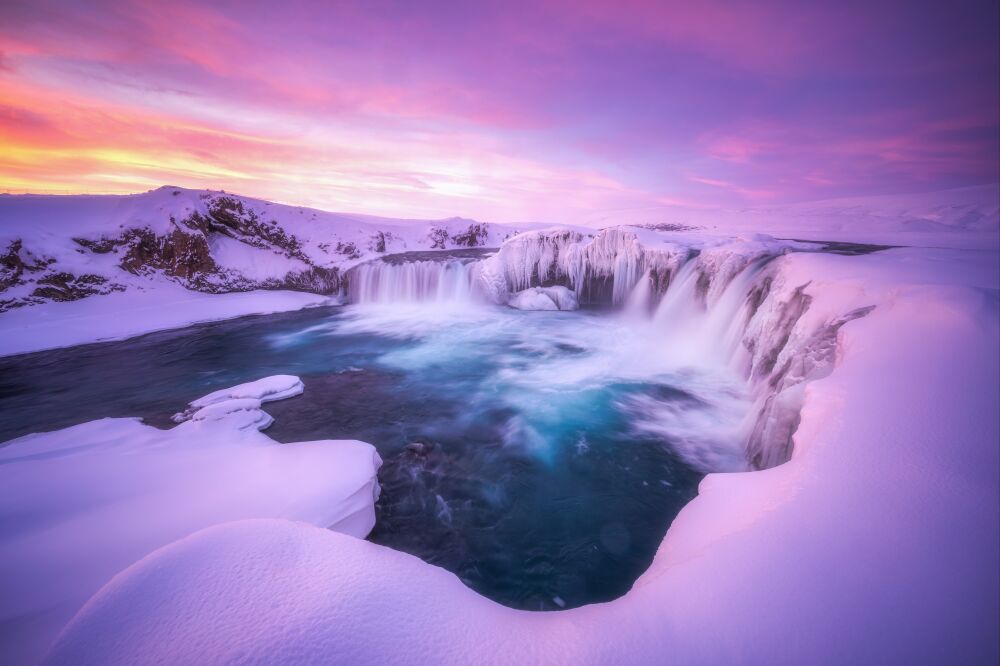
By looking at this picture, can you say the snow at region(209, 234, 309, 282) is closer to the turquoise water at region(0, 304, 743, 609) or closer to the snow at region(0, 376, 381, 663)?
the turquoise water at region(0, 304, 743, 609)

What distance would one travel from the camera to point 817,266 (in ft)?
22.0

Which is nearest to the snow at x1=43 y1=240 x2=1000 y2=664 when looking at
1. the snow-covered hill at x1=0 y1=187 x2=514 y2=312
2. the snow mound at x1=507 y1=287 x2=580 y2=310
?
the snow mound at x1=507 y1=287 x2=580 y2=310

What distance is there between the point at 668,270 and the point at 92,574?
14.3 meters

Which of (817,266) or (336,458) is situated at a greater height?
(817,266)

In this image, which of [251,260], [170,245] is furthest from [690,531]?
[170,245]

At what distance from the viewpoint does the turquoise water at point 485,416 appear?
412cm

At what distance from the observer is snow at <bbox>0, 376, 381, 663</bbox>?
2771 mm

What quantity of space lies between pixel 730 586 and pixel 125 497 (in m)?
5.67

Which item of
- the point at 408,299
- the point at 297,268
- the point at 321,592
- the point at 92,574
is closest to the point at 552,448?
the point at 321,592

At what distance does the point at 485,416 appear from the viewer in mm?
7168

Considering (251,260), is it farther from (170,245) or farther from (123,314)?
(123,314)

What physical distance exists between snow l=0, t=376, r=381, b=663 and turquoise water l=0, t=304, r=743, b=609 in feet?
2.82

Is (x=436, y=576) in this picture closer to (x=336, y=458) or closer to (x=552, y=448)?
(x=336, y=458)

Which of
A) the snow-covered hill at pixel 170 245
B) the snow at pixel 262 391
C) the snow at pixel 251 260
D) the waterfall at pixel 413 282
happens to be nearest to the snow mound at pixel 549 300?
the waterfall at pixel 413 282
